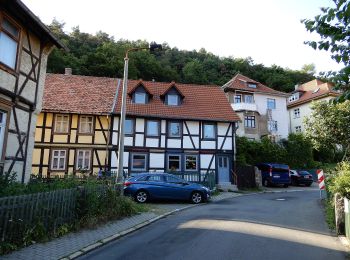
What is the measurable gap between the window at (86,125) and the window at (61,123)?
101cm

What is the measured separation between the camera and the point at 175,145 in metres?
27.4

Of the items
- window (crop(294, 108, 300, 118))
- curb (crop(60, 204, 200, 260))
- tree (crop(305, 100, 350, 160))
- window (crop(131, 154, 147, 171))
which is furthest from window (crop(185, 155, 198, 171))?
window (crop(294, 108, 300, 118))

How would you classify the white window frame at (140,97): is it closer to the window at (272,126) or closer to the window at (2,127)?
the window at (2,127)

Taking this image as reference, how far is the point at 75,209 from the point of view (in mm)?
10328

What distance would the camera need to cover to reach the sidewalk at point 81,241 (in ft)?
24.2

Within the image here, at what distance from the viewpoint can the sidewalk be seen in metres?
7.37

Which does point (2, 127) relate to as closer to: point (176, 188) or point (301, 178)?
point (176, 188)

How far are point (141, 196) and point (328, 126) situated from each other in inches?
836

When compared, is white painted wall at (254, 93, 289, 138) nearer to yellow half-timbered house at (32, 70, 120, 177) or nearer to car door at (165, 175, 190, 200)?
yellow half-timbered house at (32, 70, 120, 177)

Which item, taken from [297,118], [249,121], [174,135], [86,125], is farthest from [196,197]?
[297,118]

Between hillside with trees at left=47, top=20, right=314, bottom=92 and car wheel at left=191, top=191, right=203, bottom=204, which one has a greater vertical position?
hillside with trees at left=47, top=20, right=314, bottom=92

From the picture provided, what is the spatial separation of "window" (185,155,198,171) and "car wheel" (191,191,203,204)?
9252 mm

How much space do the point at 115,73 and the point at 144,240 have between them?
42.6 m

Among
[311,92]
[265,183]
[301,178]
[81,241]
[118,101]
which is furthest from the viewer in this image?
[311,92]
